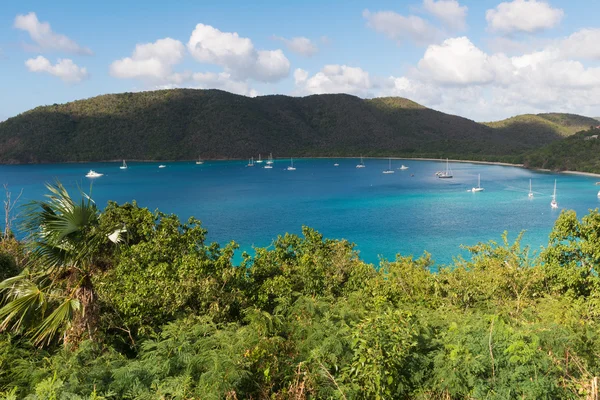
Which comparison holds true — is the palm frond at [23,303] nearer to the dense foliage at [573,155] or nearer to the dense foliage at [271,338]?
the dense foliage at [271,338]

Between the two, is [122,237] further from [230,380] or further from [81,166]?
[81,166]

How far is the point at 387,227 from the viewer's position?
124ft

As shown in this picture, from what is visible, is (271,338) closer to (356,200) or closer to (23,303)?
(23,303)

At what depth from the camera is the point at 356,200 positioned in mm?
53969

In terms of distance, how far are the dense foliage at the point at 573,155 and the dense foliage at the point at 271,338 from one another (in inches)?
3207

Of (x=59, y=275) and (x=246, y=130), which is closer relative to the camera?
(x=59, y=275)

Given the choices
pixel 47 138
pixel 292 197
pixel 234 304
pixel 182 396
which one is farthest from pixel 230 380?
pixel 47 138

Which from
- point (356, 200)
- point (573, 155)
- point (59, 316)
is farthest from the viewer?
point (573, 155)

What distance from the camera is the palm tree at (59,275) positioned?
523cm

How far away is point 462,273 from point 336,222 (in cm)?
3028

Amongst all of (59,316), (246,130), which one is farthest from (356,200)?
(246,130)

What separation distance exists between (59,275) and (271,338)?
10.8ft

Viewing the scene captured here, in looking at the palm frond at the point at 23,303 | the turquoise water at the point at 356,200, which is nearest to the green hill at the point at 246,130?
the turquoise water at the point at 356,200

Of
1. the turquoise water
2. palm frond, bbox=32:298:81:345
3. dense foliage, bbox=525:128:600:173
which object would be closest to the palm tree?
palm frond, bbox=32:298:81:345
